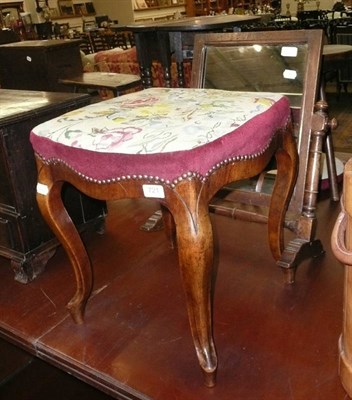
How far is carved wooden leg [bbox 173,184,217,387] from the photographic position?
783mm

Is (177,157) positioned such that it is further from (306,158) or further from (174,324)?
(306,158)

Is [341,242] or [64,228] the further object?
[64,228]

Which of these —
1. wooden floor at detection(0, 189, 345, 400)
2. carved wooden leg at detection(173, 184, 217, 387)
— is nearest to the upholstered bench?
carved wooden leg at detection(173, 184, 217, 387)

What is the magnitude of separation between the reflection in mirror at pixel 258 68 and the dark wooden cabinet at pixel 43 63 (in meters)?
1.68

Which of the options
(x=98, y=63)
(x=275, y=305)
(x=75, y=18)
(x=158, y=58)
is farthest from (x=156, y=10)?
(x=275, y=305)

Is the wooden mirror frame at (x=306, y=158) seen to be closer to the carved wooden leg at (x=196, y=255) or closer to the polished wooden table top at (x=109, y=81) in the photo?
the carved wooden leg at (x=196, y=255)

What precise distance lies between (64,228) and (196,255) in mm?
385

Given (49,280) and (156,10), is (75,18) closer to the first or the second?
(156,10)

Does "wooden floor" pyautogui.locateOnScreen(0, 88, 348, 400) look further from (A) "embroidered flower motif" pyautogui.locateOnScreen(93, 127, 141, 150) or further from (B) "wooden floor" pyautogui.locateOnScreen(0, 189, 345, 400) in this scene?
(A) "embroidered flower motif" pyautogui.locateOnScreen(93, 127, 141, 150)

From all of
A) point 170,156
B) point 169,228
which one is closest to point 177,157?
point 170,156

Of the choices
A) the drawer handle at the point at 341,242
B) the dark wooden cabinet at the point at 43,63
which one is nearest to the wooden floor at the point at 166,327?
the drawer handle at the point at 341,242

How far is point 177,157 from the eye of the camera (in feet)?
2.51

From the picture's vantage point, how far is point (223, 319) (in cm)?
111

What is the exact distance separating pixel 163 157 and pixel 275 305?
0.55 meters
